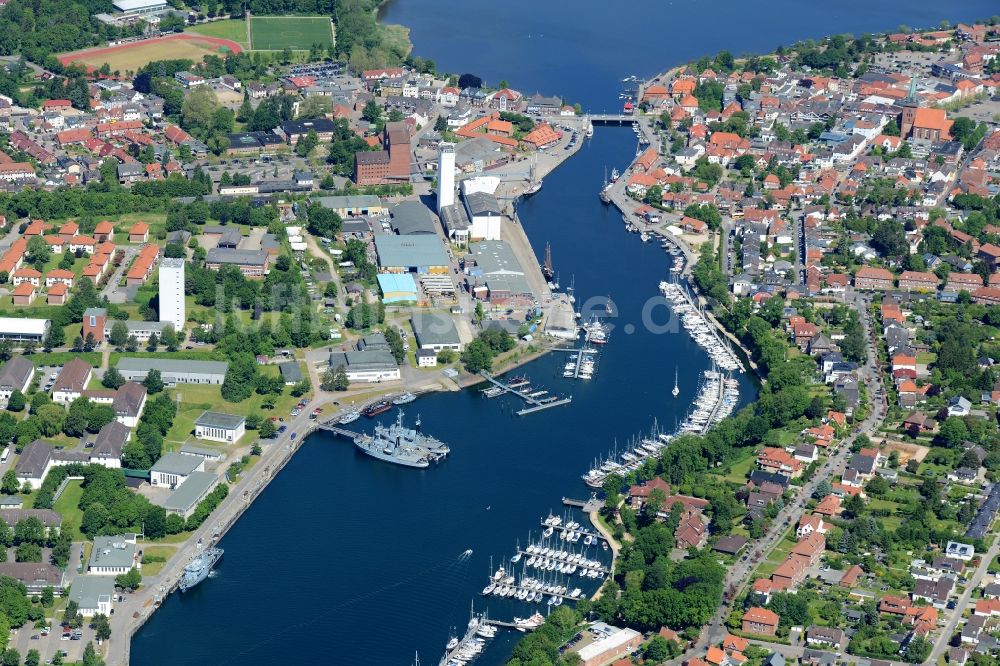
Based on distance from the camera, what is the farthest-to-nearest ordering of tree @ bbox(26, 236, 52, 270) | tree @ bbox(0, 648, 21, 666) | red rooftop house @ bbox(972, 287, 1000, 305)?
tree @ bbox(26, 236, 52, 270) < red rooftop house @ bbox(972, 287, 1000, 305) < tree @ bbox(0, 648, 21, 666)

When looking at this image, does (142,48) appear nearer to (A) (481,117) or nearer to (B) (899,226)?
(A) (481,117)

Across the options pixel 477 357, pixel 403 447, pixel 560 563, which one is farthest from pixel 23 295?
pixel 560 563

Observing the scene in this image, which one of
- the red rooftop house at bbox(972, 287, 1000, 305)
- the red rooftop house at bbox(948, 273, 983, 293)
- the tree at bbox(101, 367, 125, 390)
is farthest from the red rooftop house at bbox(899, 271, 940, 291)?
the tree at bbox(101, 367, 125, 390)

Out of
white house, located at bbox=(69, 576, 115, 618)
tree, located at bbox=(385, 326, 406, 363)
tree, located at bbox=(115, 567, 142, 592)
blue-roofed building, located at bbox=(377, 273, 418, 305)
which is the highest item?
blue-roofed building, located at bbox=(377, 273, 418, 305)

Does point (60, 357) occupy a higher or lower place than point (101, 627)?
higher

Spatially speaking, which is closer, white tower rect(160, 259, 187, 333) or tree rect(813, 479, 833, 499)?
tree rect(813, 479, 833, 499)

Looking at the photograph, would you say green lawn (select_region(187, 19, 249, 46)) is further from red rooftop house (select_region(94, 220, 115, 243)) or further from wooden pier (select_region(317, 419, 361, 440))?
wooden pier (select_region(317, 419, 361, 440))

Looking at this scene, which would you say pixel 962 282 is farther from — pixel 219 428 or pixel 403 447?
pixel 219 428
